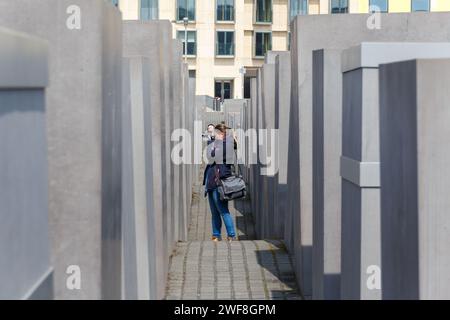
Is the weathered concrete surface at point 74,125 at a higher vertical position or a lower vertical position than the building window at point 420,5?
lower

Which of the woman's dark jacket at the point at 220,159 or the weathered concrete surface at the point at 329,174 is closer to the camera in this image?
the weathered concrete surface at the point at 329,174

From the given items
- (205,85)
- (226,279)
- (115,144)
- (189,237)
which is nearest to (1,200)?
(115,144)

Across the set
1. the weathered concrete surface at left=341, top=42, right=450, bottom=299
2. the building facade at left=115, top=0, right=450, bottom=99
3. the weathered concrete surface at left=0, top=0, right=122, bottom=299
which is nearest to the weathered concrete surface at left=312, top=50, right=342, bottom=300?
the weathered concrete surface at left=341, top=42, right=450, bottom=299

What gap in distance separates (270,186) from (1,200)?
11.7 meters

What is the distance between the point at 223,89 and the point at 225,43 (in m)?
3.27

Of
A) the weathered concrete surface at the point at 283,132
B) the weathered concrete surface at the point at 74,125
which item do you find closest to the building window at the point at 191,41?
the weathered concrete surface at the point at 283,132

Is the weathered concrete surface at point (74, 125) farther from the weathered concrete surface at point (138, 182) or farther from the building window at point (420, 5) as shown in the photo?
the building window at point (420, 5)

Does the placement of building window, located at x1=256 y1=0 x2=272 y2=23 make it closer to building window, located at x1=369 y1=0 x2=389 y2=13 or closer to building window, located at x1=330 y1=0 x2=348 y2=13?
building window, located at x1=330 y1=0 x2=348 y2=13

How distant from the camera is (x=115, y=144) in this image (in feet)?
19.3

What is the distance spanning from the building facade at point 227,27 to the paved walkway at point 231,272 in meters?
49.6

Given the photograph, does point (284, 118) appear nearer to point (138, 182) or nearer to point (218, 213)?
point (218, 213)

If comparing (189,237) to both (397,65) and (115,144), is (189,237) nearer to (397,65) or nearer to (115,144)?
(115,144)

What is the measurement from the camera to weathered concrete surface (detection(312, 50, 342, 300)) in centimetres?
766

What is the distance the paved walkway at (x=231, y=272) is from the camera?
943 cm
